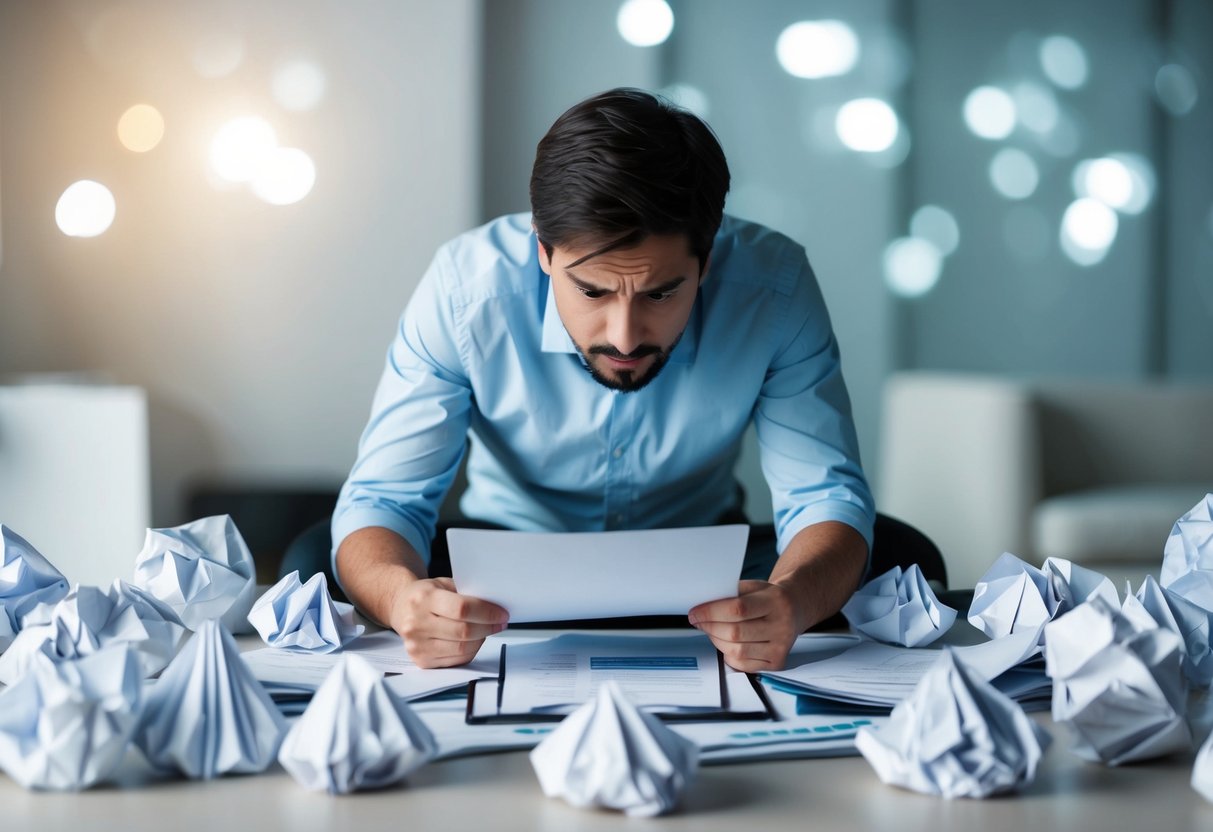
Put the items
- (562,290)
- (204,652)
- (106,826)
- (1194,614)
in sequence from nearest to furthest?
(106,826) < (204,652) < (1194,614) < (562,290)

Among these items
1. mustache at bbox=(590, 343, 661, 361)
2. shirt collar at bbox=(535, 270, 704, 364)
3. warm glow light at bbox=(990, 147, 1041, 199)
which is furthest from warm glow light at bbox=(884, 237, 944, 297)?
mustache at bbox=(590, 343, 661, 361)

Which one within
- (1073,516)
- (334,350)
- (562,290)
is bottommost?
(1073,516)

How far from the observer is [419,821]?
674mm

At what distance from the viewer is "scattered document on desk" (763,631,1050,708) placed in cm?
92

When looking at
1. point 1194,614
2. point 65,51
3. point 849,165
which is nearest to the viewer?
point 1194,614

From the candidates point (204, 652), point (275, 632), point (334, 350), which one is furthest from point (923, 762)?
point (334, 350)

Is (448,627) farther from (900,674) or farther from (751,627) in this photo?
(900,674)

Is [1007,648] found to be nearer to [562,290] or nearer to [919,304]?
[562,290]

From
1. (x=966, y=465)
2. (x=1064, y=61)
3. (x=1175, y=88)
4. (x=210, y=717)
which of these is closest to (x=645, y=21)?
(x=1064, y=61)

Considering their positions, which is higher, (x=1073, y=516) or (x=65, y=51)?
(x=65, y=51)

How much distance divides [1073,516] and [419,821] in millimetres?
2658

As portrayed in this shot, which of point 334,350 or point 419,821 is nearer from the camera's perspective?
point 419,821

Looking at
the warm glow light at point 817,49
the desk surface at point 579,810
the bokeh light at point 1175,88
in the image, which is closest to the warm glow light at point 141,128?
the warm glow light at point 817,49

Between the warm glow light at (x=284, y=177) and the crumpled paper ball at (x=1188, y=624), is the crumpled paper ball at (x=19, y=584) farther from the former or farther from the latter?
the warm glow light at (x=284, y=177)
